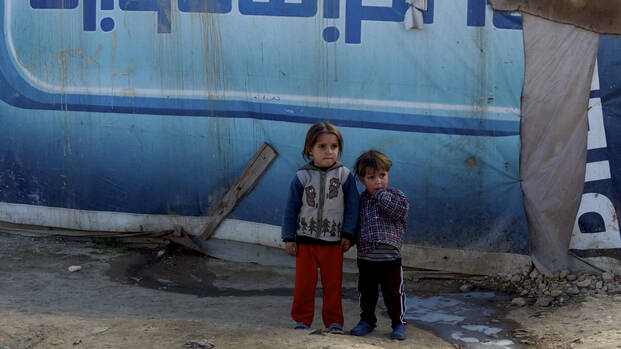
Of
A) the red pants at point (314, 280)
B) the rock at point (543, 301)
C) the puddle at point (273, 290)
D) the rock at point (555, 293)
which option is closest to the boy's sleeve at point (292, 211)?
the red pants at point (314, 280)

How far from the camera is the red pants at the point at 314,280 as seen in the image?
3.96 meters

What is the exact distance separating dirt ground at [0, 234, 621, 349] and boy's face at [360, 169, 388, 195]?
0.80m

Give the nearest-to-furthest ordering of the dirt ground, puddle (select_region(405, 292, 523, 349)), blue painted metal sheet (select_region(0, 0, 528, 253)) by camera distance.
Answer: the dirt ground < puddle (select_region(405, 292, 523, 349)) < blue painted metal sheet (select_region(0, 0, 528, 253))

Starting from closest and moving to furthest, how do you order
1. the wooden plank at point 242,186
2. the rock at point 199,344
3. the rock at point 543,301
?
the rock at point 199,344 → the rock at point 543,301 → the wooden plank at point 242,186

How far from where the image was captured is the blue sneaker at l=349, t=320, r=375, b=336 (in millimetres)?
3959

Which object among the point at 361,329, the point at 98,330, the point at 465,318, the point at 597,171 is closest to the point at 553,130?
the point at 597,171

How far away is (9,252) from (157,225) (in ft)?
3.66

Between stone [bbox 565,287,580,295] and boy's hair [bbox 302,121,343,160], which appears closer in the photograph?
boy's hair [bbox 302,121,343,160]

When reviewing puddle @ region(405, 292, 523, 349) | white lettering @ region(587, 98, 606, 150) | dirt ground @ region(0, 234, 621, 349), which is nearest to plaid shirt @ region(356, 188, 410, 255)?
dirt ground @ region(0, 234, 621, 349)

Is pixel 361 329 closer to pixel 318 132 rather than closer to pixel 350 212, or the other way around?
pixel 350 212

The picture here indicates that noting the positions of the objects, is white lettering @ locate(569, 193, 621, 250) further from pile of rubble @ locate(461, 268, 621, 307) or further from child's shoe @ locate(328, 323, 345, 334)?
child's shoe @ locate(328, 323, 345, 334)

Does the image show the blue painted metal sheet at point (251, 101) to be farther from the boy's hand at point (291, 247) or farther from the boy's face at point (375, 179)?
the boy's hand at point (291, 247)

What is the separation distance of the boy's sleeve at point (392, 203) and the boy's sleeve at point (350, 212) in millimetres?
141

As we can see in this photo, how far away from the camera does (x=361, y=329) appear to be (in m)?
3.98
